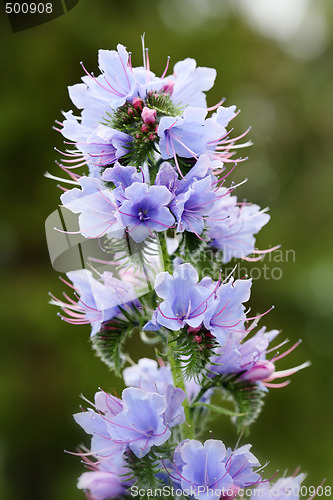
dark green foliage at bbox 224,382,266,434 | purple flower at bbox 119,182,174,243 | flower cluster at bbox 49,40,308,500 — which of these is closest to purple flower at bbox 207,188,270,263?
flower cluster at bbox 49,40,308,500

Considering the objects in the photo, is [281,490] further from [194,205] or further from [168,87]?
[168,87]

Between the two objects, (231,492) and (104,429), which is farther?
(104,429)

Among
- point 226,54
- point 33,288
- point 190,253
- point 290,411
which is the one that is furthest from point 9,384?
point 190,253

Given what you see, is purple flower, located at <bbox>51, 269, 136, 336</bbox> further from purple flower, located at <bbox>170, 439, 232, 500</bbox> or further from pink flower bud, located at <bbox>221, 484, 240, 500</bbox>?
pink flower bud, located at <bbox>221, 484, 240, 500</bbox>

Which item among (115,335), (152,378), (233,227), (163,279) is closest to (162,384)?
(152,378)

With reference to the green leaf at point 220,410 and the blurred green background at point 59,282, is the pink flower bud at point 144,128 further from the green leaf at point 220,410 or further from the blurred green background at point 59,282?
the blurred green background at point 59,282

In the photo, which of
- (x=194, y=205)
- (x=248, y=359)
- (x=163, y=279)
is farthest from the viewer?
(x=248, y=359)
